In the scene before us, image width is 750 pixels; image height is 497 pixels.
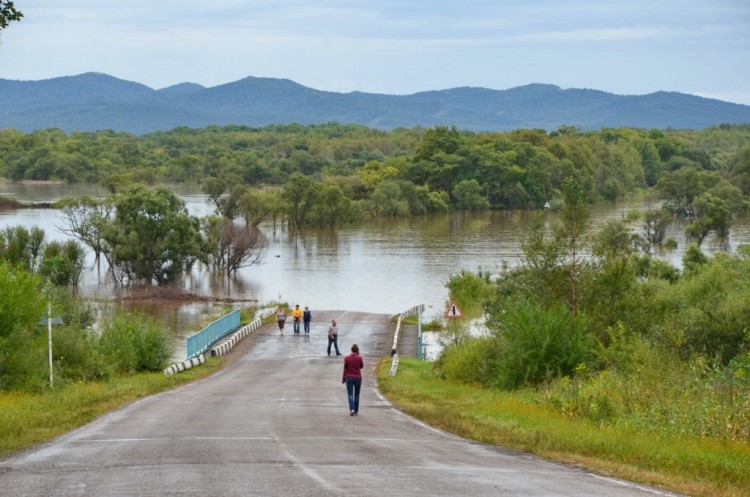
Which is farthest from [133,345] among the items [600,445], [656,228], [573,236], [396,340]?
[656,228]

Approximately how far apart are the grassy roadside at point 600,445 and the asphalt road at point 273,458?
21.1 inches

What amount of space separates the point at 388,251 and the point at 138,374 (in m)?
66.3

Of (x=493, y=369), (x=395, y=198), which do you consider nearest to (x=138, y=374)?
(x=493, y=369)

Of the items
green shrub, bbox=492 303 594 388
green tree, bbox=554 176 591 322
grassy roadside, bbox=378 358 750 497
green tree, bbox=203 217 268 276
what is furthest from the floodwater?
grassy roadside, bbox=378 358 750 497

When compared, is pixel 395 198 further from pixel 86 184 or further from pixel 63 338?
pixel 63 338

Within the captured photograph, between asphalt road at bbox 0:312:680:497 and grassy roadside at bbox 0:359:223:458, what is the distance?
1.55 ft

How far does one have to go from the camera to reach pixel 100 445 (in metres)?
17.5

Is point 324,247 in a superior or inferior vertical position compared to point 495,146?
inferior

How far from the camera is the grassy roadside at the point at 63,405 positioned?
61.7 feet

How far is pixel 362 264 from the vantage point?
89.9m

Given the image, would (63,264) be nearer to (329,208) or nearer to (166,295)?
(166,295)

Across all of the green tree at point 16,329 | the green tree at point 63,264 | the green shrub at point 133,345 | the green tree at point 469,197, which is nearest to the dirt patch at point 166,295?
the green tree at point 63,264

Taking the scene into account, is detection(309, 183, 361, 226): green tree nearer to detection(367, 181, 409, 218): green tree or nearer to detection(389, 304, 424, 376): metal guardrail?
detection(367, 181, 409, 218): green tree

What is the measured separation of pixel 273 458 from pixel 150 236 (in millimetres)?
64353
